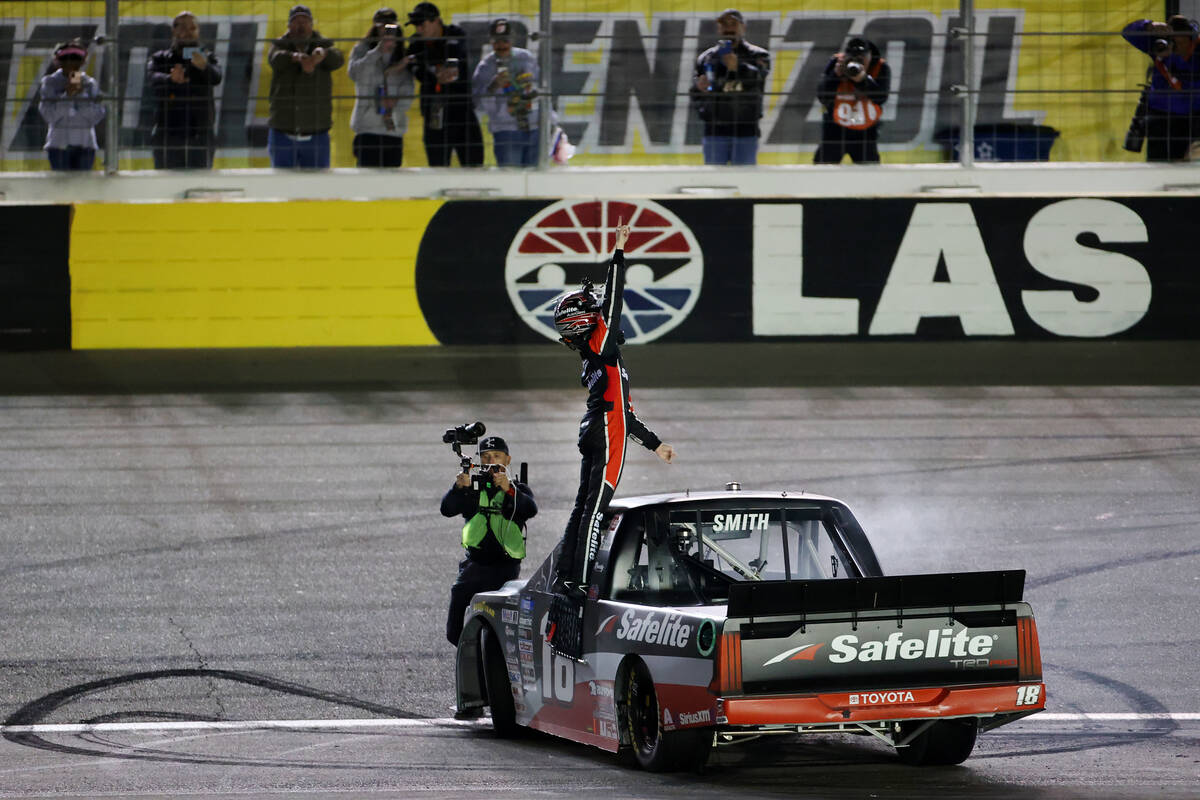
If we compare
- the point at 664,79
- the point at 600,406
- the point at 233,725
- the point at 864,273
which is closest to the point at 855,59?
the point at 664,79

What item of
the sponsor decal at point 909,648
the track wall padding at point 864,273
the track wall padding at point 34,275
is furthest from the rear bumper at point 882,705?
the track wall padding at point 34,275

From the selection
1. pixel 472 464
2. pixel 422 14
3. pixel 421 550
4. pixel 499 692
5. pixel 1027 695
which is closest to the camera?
pixel 1027 695

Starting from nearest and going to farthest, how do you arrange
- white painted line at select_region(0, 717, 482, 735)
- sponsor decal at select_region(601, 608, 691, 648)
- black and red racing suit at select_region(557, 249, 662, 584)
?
1. sponsor decal at select_region(601, 608, 691, 648)
2. black and red racing suit at select_region(557, 249, 662, 584)
3. white painted line at select_region(0, 717, 482, 735)

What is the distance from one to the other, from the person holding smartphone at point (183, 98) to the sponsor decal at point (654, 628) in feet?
30.5

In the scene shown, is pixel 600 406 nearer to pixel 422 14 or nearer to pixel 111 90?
pixel 422 14

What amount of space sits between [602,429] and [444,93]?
307 inches

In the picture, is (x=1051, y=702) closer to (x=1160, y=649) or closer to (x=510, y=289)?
(x=1160, y=649)

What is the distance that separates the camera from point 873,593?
248 inches

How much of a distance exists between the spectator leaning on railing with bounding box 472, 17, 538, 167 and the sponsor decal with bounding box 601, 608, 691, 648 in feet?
28.2

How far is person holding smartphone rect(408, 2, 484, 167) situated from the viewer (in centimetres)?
1475

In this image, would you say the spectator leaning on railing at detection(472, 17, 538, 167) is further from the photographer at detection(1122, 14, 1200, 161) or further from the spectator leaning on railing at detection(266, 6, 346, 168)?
the photographer at detection(1122, 14, 1200, 161)

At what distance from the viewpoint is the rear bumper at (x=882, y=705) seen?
611 centimetres

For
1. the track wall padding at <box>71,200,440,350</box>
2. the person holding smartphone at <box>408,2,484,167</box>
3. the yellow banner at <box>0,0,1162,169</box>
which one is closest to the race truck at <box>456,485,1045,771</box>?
the track wall padding at <box>71,200,440,350</box>

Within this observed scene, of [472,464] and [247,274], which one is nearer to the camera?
[472,464]
